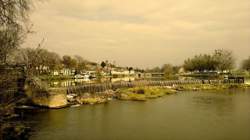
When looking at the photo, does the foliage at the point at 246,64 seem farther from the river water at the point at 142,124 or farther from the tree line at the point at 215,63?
the river water at the point at 142,124

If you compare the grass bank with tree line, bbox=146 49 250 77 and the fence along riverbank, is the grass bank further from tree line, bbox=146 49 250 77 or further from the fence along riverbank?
tree line, bbox=146 49 250 77

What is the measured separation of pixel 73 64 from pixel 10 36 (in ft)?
351

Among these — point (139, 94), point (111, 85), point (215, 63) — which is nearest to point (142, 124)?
point (139, 94)

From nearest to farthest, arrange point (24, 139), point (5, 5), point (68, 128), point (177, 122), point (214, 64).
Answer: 1. point (5, 5)
2. point (24, 139)
3. point (68, 128)
4. point (177, 122)
5. point (214, 64)

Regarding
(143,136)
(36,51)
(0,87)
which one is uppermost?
(36,51)

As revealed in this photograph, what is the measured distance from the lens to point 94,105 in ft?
154

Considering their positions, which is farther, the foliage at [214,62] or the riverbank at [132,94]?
the foliage at [214,62]

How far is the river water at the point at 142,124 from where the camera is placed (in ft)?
85.9

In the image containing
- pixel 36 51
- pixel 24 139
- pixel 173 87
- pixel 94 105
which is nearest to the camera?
pixel 36 51

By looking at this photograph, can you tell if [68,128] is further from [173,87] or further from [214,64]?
[214,64]

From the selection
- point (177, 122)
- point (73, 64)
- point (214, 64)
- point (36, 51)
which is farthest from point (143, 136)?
point (214, 64)

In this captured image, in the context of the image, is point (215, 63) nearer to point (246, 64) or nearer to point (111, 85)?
point (246, 64)

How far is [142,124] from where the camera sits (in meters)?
31.9

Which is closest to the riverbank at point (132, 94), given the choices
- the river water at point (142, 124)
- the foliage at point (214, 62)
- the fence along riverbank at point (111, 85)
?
the fence along riverbank at point (111, 85)
